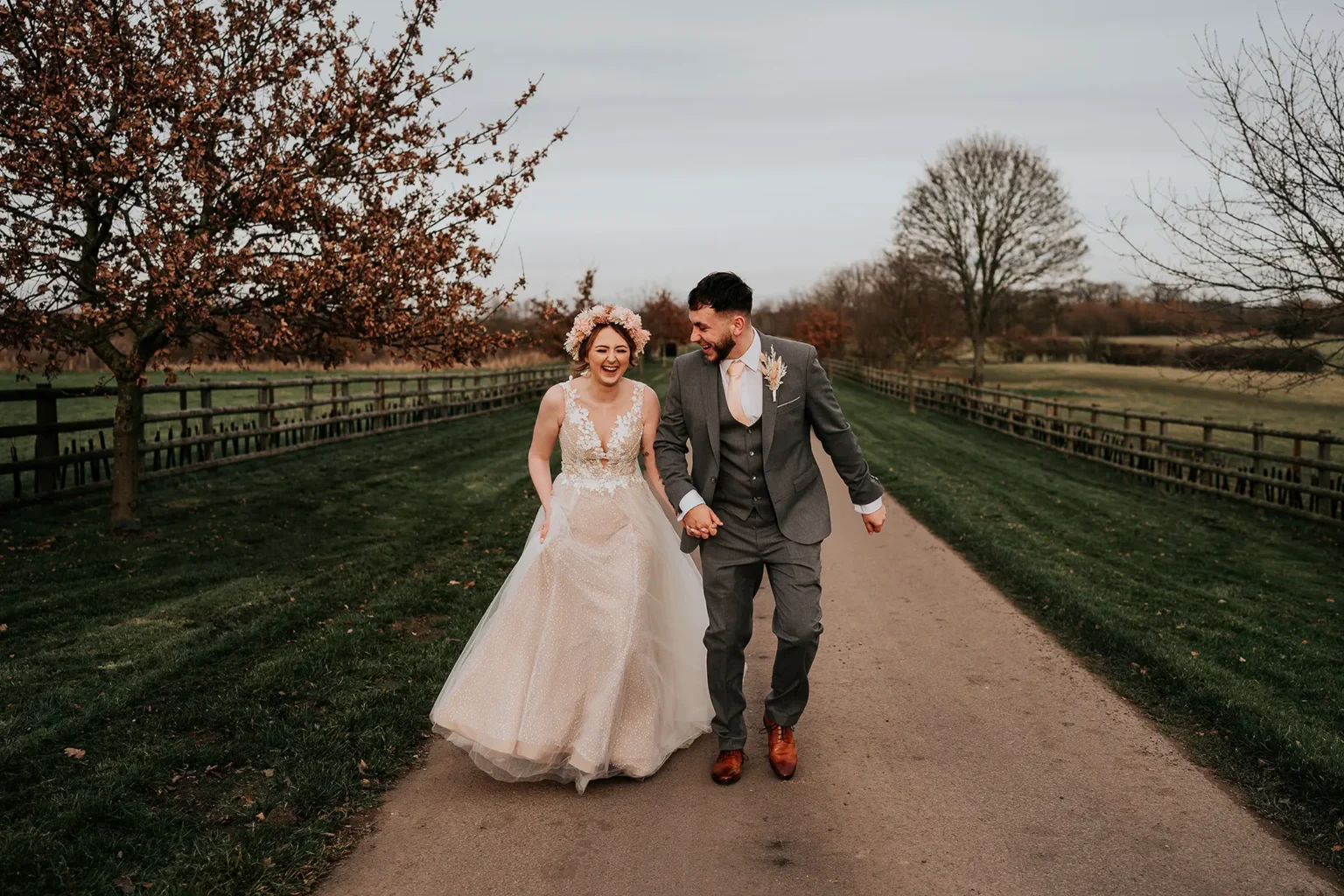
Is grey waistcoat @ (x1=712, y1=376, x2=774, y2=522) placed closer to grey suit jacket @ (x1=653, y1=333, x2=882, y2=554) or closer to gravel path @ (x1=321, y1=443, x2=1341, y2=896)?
grey suit jacket @ (x1=653, y1=333, x2=882, y2=554)

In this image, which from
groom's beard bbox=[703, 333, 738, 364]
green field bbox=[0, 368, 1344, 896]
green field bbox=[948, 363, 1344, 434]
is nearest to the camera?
green field bbox=[0, 368, 1344, 896]

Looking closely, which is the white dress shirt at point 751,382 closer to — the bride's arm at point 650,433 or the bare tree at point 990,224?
the bride's arm at point 650,433

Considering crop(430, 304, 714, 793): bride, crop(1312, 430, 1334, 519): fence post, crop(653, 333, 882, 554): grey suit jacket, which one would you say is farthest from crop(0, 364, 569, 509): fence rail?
crop(1312, 430, 1334, 519): fence post

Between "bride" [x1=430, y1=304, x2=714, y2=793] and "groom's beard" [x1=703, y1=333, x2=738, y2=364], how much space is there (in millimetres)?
595

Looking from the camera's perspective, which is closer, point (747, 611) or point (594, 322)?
point (747, 611)

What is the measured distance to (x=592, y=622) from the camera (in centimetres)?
451

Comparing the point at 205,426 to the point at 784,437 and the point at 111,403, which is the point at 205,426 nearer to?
the point at 784,437

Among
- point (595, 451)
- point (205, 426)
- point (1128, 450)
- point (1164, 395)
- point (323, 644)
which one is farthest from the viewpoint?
point (1164, 395)

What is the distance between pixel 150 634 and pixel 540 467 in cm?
349

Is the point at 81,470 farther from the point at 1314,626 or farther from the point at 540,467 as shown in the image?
the point at 1314,626

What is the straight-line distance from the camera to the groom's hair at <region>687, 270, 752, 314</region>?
14.5ft

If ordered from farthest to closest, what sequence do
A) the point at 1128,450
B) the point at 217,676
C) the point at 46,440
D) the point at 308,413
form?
1. the point at 1128,450
2. the point at 308,413
3. the point at 46,440
4. the point at 217,676

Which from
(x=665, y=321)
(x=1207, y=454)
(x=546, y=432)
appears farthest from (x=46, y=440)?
(x=665, y=321)

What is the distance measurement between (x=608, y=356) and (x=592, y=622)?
1278 millimetres
